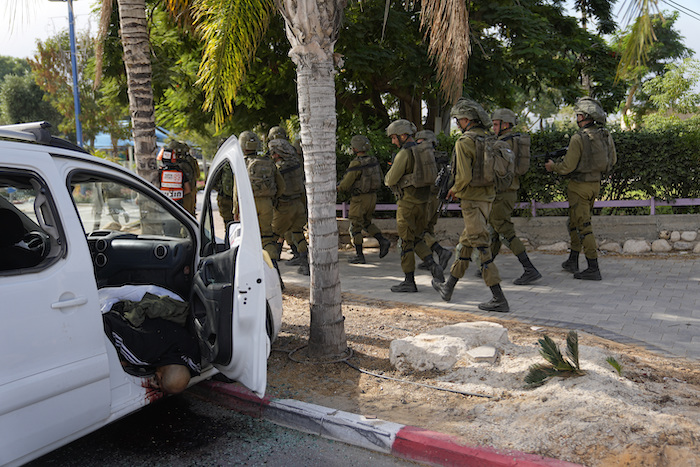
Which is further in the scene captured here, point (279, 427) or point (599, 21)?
point (599, 21)

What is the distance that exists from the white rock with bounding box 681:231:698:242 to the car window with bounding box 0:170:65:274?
8.86 meters

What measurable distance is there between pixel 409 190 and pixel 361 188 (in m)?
1.84

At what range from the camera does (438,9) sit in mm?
5203

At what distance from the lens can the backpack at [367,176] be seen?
29.8ft

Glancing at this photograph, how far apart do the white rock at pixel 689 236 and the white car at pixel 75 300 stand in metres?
7.56

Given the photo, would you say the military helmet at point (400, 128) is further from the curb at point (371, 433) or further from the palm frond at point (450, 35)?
the curb at point (371, 433)

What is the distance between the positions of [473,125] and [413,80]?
391 cm

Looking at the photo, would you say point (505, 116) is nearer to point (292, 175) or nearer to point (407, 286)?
point (407, 286)

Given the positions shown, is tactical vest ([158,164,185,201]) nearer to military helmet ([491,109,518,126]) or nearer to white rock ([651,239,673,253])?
military helmet ([491,109,518,126])

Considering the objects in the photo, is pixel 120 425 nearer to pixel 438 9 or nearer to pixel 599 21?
pixel 438 9

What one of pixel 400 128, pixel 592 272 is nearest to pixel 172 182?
pixel 400 128

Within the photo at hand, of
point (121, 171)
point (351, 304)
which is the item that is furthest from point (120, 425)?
point (351, 304)

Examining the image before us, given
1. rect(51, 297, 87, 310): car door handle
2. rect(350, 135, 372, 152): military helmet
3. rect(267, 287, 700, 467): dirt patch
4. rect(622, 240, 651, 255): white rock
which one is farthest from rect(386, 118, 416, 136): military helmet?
rect(51, 297, 87, 310): car door handle

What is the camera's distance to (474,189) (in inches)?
250
